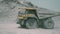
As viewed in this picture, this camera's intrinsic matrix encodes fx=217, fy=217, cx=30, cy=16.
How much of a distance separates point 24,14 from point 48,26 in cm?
138

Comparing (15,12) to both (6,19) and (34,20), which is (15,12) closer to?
(6,19)

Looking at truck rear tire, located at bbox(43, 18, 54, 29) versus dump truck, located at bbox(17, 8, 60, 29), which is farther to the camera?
truck rear tire, located at bbox(43, 18, 54, 29)

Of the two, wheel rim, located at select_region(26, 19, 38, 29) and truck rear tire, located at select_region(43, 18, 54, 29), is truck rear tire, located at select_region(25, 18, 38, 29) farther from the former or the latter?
truck rear tire, located at select_region(43, 18, 54, 29)

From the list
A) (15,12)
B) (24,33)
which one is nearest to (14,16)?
(15,12)

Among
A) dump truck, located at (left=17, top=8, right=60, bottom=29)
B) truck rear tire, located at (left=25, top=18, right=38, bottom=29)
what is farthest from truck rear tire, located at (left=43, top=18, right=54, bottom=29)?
truck rear tire, located at (left=25, top=18, right=38, bottom=29)

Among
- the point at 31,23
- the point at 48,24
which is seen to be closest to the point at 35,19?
the point at 31,23

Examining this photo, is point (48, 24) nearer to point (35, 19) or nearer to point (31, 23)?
point (35, 19)

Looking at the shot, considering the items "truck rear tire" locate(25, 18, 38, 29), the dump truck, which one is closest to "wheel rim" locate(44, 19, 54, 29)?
the dump truck

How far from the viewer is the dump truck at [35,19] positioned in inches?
434

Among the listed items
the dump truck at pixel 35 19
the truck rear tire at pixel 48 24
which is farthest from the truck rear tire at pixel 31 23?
the truck rear tire at pixel 48 24

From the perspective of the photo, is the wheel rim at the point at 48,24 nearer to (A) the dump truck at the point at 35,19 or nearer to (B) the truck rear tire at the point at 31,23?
(A) the dump truck at the point at 35,19

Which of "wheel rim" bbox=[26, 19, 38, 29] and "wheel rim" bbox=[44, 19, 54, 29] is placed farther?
"wheel rim" bbox=[44, 19, 54, 29]

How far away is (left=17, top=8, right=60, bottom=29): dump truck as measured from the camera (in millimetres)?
11030

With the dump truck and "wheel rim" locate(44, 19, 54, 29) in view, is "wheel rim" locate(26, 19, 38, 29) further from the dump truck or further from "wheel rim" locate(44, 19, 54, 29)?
"wheel rim" locate(44, 19, 54, 29)
